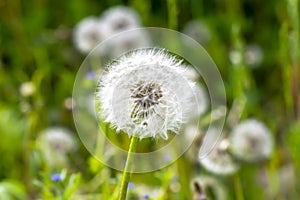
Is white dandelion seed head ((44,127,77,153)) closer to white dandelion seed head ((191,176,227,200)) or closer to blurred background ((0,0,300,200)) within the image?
blurred background ((0,0,300,200))

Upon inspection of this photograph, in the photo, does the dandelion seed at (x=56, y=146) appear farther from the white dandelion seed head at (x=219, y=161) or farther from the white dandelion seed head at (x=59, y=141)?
the white dandelion seed head at (x=219, y=161)

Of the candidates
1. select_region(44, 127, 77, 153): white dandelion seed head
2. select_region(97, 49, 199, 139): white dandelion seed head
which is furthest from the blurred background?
select_region(97, 49, 199, 139): white dandelion seed head

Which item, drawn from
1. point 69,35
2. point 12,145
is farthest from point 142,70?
point 69,35

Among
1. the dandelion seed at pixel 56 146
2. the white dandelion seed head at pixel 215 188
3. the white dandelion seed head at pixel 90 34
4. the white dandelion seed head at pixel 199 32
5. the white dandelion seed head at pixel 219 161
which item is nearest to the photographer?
the white dandelion seed head at pixel 219 161

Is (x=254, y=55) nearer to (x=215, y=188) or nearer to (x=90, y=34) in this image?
(x=90, y=34)

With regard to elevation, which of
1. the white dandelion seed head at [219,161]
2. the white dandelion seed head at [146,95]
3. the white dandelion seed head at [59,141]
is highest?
the white dandelion seed head at [59,141]

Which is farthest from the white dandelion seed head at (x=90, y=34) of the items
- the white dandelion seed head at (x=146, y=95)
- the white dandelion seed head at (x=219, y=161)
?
the white dandelion seed head at (x=146, y=95)

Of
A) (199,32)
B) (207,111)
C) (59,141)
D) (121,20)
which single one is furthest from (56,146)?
(199,32)

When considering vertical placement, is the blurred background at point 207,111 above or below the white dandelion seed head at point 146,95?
above
